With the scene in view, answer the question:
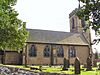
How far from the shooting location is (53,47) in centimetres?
4575

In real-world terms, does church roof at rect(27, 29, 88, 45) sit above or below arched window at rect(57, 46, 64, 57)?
above

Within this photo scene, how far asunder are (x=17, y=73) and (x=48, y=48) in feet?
105


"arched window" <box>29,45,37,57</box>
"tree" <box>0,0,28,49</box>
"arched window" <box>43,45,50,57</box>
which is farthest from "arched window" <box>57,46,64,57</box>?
"tree" <box>0,0,28,49</box>

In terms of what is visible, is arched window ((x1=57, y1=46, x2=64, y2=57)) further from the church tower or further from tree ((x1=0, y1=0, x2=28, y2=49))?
tree ((x1=0, y1=0, x2=28, y2=49))

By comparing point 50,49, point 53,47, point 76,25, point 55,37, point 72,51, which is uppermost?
point 76,25

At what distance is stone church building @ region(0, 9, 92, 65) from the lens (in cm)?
4284

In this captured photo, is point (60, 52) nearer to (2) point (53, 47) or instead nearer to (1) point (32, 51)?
(2) point (53, 47)

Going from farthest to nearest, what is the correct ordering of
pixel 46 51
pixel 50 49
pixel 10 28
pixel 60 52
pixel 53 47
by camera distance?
pixel 60 52 < pixel 53 47 < pixel 50 49 < pixel 46 51 < pixel 10 28

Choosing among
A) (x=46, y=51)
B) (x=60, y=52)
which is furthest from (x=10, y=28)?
(x=60, y=52)

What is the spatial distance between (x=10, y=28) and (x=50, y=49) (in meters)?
16.6

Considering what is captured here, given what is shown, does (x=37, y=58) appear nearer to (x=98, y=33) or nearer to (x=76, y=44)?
(x=76, y=44)

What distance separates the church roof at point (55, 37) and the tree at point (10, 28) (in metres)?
12.1

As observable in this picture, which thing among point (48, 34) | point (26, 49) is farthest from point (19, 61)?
point (48, 34)

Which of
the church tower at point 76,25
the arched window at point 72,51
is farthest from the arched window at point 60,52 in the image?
the church tower at point 76,25
